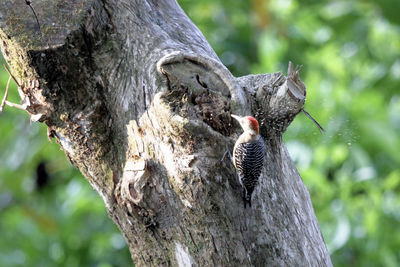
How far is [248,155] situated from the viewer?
10.2ft

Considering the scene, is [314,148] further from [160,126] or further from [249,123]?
[160,126]

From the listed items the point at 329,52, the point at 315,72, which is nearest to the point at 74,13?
the point at 315,72

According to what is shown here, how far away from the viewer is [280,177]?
3074 millimetres

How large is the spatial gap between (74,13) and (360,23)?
9.04 metres

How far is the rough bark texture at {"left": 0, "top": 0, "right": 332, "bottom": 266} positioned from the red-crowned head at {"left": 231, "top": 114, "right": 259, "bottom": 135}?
49mm

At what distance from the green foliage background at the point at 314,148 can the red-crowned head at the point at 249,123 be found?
3.08m

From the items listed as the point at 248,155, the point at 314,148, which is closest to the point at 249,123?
the point at 248,155

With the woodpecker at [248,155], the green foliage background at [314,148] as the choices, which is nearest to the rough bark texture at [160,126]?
the woodpecker at [248,155]

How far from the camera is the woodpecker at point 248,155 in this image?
2.88m

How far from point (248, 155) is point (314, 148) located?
4.80m

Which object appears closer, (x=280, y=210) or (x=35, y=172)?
(x=280, y=210)

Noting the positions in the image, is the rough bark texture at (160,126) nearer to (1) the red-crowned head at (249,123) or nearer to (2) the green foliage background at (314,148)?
(1) the red-crowned head at (249,123)

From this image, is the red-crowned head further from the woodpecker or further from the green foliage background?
the green foliage background

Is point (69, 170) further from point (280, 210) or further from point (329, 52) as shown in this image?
point (280, 210)
